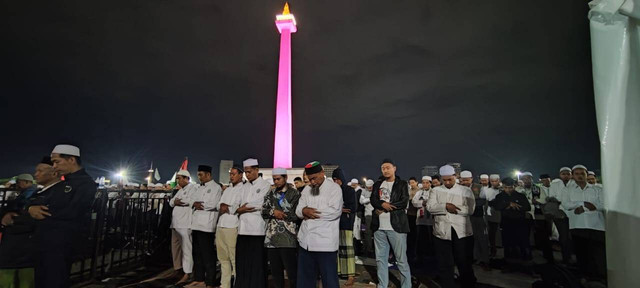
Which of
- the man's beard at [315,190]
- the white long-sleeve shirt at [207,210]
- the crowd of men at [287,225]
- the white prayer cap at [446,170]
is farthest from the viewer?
the white long-sleeve shirt at [207,210]

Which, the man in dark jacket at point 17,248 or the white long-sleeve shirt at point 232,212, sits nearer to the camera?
the man in dark jacket at point 17,248

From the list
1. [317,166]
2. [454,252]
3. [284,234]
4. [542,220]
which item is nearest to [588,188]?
[542,220]

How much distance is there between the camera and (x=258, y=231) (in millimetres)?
4566

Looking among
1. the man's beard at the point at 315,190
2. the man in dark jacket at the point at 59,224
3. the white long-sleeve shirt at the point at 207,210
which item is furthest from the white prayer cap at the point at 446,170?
the man in dark jacket at the point at 59,224

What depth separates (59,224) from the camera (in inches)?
131

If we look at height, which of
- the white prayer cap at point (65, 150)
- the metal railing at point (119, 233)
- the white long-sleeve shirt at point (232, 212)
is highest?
the white prayer cap at point (65, 150)

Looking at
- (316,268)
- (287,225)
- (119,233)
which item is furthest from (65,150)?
(119,233)

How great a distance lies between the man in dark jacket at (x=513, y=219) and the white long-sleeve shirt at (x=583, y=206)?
137 cm

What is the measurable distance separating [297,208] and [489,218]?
22.8ft

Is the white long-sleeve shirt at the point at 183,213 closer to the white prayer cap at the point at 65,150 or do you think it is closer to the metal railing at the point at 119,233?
the metal railing at the point at 119,233

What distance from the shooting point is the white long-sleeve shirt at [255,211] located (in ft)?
15.0

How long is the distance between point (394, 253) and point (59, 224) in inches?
169

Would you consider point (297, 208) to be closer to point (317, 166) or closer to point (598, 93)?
point (317, 166)

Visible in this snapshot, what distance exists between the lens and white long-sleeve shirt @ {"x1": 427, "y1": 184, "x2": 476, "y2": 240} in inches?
177
